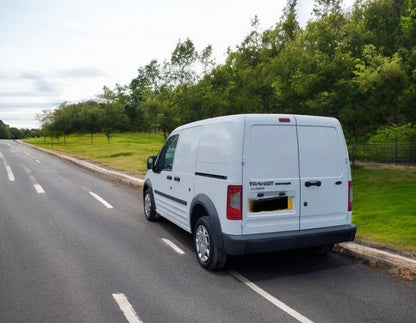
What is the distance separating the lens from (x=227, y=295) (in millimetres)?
4539

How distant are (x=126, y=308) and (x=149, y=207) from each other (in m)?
4.42

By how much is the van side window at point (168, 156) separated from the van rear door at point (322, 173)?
2.68 meters

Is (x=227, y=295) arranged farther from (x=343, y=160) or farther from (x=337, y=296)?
(x=343, y=160)

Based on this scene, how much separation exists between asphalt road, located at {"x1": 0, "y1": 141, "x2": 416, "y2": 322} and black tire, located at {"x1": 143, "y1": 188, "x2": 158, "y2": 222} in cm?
53

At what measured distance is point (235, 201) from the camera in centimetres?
483

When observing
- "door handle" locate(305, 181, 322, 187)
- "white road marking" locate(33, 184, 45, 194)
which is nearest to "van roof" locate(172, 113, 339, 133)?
"door handle" locate(305, 181, 322, 187)

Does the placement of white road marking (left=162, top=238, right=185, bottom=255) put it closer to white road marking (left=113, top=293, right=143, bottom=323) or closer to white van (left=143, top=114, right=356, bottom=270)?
white van (left=143, top=114, right=356, bottom=270)

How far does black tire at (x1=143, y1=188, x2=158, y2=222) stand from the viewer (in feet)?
27.0

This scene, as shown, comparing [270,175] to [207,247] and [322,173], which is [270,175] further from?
[207,247]

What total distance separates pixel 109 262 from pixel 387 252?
14.1ft

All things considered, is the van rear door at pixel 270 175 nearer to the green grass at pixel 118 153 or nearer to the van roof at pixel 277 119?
the van roof at pixel 277 119

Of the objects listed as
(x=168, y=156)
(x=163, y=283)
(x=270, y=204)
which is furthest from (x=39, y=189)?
(x=270, y=204)

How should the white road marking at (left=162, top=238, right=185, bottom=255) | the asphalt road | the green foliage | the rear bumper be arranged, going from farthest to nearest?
the green foliage → the white road marking at (left=162, top=238, right=185, bottom=255) → the rear bumper → the asphalt road

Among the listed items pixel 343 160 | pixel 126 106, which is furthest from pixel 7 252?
pixel 126 106
